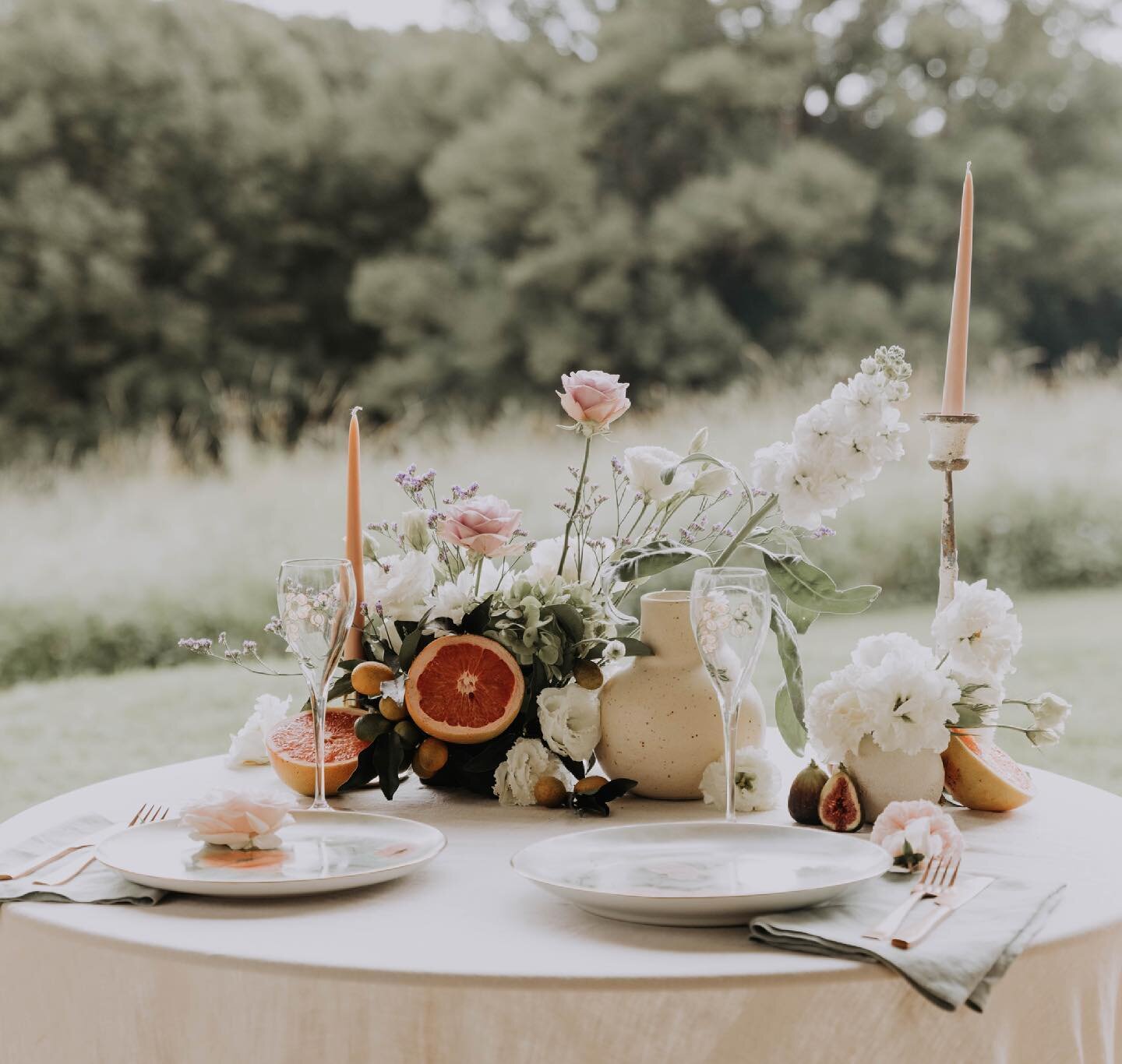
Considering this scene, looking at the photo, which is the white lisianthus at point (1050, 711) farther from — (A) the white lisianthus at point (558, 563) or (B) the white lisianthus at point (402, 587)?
(B) the white lisianthus at point (402, 587)

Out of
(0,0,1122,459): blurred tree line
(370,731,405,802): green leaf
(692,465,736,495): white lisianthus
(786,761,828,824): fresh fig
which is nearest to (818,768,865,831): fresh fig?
(786,761,828,824): fresh fig

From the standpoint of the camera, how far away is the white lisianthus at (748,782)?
1.37m

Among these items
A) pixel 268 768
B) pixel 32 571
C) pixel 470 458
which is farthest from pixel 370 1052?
pixel 470 458

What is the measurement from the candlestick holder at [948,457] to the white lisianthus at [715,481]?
21 centimetres

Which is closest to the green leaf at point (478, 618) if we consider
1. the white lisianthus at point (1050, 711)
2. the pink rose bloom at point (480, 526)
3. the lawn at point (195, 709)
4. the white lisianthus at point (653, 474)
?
the pink rose bloom at point (480, 526)

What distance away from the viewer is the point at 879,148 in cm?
1093

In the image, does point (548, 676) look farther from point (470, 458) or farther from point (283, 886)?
point (470, 458)

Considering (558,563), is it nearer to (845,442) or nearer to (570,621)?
(570,621)

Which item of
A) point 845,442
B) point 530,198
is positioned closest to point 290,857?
point 845,442

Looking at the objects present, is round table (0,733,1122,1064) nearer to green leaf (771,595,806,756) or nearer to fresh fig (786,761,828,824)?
fresh fig (786,761,828,824)

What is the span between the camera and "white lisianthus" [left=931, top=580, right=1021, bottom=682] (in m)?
1.33

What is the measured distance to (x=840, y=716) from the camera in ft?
4.19

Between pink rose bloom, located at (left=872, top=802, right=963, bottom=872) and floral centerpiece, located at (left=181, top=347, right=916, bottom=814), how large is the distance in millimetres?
278

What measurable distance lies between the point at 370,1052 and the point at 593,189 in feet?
33.8
